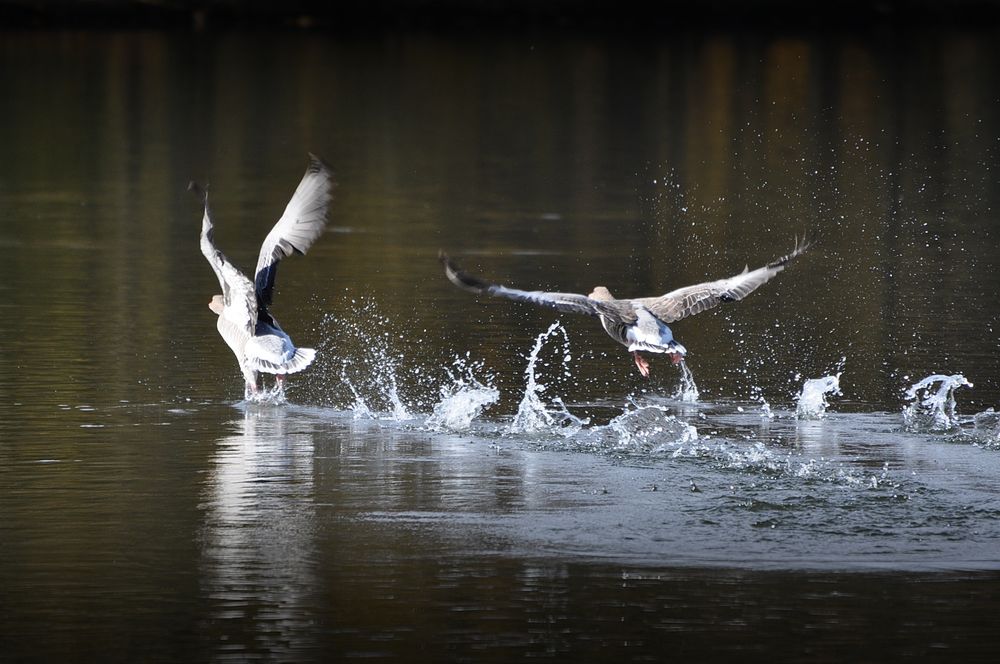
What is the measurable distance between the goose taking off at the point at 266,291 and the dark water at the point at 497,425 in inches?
15.3

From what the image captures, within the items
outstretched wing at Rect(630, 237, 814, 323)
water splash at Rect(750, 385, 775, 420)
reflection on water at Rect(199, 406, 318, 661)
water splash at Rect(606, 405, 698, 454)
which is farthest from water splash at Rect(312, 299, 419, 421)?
water splash at Rect(750, 385, 775, 420)

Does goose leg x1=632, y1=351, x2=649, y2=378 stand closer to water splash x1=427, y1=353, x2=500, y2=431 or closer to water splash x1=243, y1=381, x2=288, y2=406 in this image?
water splash x1=427, y1=353, x2=500, y2=431

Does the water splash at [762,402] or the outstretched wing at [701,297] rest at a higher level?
the outstretched wing at [701,297]

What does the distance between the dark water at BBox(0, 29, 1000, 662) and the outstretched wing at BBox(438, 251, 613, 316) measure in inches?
28.2

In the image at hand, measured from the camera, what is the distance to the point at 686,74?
61.4 metres

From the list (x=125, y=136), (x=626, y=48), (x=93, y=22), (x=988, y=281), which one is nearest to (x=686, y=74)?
(x=626, y=48)

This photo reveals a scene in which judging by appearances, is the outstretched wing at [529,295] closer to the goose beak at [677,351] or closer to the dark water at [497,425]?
the goose beak at [677,351]

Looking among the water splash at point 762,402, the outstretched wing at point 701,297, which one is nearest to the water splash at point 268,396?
the outstretched wing at point 701,297

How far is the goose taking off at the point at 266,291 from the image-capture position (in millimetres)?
15938

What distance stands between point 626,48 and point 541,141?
3286 cm

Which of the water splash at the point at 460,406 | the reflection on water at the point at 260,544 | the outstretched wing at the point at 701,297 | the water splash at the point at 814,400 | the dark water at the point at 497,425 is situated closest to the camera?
the reflection on water at the point at 260,544

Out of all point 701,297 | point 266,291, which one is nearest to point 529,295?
point 701,297

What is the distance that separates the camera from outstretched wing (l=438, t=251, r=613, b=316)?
14.2 metres

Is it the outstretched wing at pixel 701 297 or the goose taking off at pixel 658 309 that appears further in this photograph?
the outstretched wing at pixel 701 297
